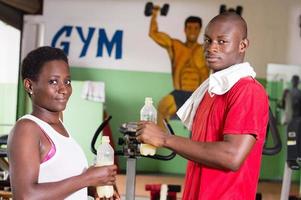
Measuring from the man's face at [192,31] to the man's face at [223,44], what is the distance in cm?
511

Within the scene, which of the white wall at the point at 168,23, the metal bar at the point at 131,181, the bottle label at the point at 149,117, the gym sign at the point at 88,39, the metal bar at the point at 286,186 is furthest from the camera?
the gym sign at the point at 88,39

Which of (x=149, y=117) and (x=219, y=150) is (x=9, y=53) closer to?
(x=149, y=117)

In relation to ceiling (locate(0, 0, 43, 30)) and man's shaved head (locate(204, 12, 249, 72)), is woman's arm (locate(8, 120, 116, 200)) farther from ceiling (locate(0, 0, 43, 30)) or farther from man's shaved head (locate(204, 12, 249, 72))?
ceiling (locate(0, 0, 43, 30))

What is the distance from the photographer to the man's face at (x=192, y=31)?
6730mm

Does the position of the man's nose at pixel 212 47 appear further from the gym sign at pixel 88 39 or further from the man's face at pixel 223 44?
the gym sign at pixel 88 39

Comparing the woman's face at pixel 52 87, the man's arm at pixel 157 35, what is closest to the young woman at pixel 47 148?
the woman's face at pixel 52 87

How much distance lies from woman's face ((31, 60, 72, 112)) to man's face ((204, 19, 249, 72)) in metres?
0.50

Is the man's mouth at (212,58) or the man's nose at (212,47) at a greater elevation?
the man's nose at (212,47)

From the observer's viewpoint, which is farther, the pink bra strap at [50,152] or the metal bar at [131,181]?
the metal bar at [131,181]

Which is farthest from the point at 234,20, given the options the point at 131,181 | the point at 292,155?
the point at 292,155

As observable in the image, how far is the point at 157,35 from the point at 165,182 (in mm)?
2101

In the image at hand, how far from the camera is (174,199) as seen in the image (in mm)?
4402

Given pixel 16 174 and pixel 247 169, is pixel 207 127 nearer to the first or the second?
pixel 247 169

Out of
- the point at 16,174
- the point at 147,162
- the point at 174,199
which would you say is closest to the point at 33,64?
the point at 16,174
